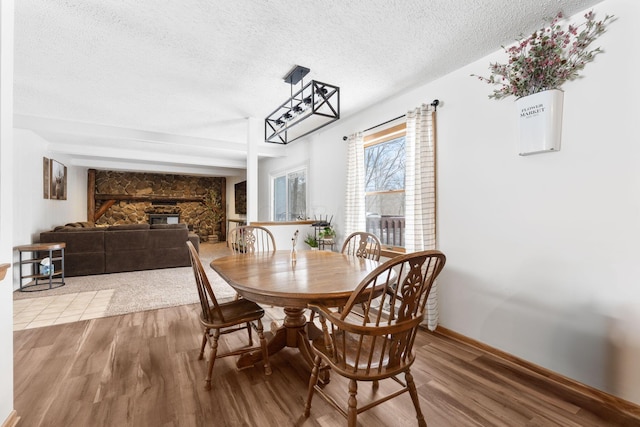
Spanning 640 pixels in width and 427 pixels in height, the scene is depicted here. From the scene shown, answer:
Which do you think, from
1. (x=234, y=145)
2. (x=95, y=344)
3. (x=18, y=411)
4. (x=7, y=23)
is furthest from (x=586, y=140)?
(x=234, y=145)

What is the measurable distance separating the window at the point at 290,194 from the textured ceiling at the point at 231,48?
1.79 metres

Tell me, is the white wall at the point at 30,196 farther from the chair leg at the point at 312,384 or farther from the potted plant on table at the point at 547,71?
the potted plant on table at the point at 547,71

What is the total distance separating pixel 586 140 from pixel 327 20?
1.85 m

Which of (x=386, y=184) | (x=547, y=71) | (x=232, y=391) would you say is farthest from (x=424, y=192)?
(x=232, y=391)

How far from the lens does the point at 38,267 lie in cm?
438

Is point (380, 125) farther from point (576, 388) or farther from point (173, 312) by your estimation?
point (173, 312)

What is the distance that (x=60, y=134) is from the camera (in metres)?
4.21

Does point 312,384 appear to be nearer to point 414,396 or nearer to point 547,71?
point 414,396

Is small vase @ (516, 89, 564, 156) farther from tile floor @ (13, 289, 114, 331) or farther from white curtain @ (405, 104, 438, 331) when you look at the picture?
tile floor @ (13, 289, 114, 331)

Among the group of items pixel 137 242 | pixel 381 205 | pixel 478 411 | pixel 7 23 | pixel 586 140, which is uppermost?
pixel 7 23

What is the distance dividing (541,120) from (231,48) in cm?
233

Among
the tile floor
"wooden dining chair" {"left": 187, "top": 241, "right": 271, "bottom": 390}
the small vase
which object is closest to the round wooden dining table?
"wooden dining chair" {"left": 187, "top": 241, "right": 271, "bottom": 390}

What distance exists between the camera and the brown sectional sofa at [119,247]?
15.2 feet

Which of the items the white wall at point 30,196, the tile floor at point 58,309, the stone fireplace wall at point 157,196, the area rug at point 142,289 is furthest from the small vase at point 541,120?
the stone fireplace wall at point 157,196
